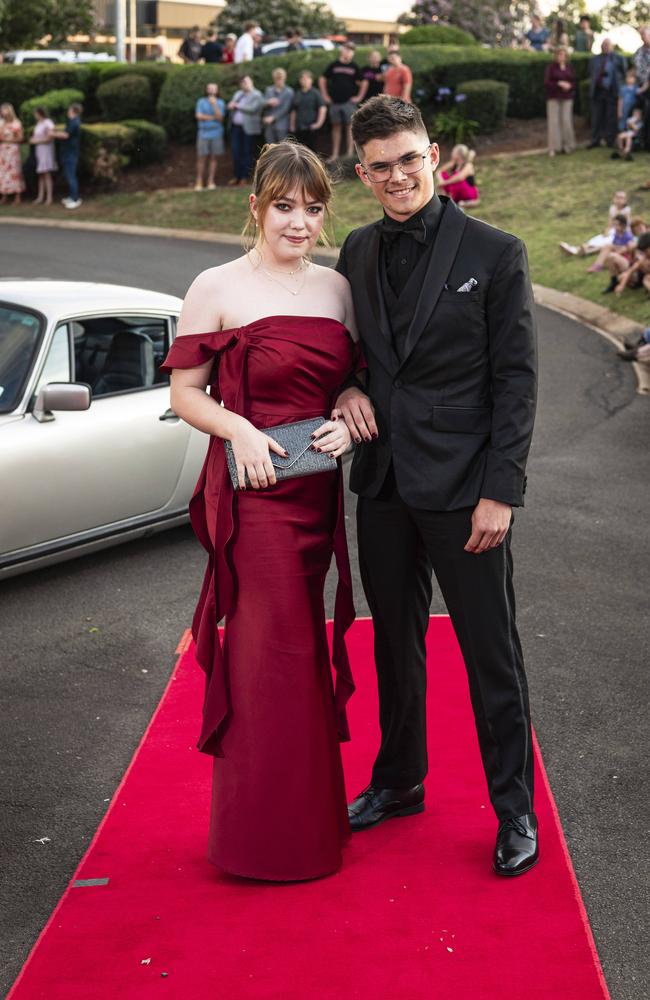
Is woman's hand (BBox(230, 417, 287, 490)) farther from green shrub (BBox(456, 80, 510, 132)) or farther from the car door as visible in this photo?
green shrub (BBox(456, 80, 510, 132))

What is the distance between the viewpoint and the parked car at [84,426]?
21.8 ft

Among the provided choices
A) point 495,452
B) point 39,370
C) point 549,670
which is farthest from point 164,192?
point 495,452

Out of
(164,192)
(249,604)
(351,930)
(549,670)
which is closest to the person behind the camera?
(351,930)

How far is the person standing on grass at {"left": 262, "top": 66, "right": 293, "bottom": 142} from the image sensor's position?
23781 mm

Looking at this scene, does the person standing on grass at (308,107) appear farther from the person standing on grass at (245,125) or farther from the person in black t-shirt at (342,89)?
the person standing on grass at (245,125)

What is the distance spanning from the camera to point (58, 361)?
6.96m

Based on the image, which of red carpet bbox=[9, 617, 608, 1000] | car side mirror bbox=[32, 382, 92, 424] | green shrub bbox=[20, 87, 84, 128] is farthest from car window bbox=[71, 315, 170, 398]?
green shrub bbox=[20, 87, 84, 128]

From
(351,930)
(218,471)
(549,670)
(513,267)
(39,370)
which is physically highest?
(513,267)

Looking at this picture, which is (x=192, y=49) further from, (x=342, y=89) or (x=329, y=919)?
(x=329, y=919)

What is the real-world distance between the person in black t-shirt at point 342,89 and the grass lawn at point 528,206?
116 cm

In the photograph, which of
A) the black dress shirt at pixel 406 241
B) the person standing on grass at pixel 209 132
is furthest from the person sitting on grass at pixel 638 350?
the person standing on grass at pixel 209 132

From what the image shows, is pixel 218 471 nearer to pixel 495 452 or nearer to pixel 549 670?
pixel 495 452

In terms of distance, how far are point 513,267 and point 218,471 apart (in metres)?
1.12

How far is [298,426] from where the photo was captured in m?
3.94
